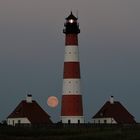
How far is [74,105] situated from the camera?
219ft

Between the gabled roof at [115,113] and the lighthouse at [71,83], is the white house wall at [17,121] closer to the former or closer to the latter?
the lighthouse at [71,83]

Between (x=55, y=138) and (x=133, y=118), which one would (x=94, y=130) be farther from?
(x=133, y=118)

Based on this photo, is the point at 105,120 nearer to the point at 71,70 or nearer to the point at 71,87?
the point at 71,87

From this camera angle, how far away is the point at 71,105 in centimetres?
6688

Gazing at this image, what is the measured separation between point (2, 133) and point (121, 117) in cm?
2512

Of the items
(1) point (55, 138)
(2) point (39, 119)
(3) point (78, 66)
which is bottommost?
(1) point (55, 138)

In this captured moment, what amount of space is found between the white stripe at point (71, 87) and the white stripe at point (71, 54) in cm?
221

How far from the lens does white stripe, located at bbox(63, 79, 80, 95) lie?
67.0 meters

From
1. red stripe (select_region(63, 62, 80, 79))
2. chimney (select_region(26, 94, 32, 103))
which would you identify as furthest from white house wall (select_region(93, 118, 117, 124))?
red stripe (select_region(63, 62, 80, 79))

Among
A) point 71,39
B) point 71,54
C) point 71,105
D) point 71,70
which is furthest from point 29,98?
point 71,39

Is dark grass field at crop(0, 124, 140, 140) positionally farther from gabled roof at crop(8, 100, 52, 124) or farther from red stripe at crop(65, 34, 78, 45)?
red stripe at crop(65, 34, 78, 45)

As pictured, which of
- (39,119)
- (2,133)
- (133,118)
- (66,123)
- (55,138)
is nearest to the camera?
(55,138)

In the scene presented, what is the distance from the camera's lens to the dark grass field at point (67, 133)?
2021 inches

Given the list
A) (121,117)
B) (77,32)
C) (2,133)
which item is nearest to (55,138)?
(2,133)
